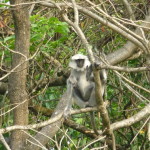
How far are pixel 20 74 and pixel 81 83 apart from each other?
920 mm

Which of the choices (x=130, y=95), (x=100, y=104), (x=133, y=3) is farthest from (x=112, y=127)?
(x=133, y=3)

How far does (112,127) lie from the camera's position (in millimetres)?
4582

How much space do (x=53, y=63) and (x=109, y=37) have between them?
3.70 ft

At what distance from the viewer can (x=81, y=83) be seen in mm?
5941

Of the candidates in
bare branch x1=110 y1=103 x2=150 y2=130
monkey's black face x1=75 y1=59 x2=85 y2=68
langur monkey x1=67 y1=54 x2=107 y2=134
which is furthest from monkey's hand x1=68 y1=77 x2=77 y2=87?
bare branch x1=110 y1=103 x2=150 y2=130

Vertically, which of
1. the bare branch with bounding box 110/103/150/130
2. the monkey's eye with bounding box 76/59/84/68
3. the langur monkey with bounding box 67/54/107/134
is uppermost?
the monkey's eye with bounding box 76/59/84/68

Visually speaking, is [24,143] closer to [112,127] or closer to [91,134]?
[91,134]

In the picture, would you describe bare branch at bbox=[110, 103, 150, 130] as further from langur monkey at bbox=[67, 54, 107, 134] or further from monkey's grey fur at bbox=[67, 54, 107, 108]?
langur monkey at bbox=[67, 54, 107, 134]

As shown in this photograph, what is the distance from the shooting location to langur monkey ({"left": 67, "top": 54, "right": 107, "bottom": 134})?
5.67 metres

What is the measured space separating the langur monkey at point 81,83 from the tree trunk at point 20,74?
2.09ft

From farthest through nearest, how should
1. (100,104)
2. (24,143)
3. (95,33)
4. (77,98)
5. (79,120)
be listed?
(95,33)
(79,120)
(77,98)
(24,143)
(100,104)

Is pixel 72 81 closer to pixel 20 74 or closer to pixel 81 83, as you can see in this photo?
pixel 81 83

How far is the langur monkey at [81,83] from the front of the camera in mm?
5668

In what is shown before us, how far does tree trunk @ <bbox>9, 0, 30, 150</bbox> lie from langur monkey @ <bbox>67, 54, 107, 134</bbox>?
2.09 ft
